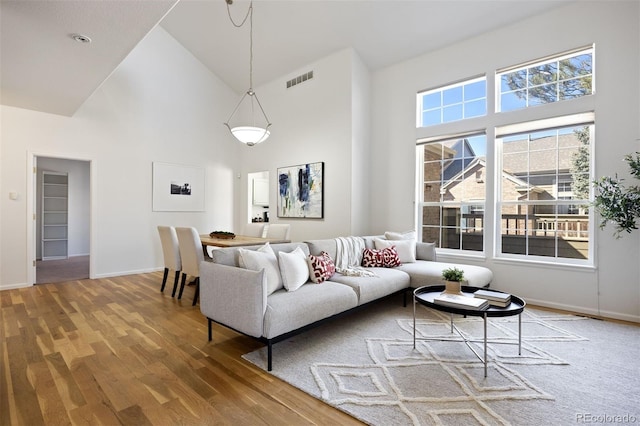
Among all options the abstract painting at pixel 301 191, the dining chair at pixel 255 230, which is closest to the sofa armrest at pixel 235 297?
the dining chair at pixel 255 230

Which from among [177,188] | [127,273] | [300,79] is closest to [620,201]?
[300,79]

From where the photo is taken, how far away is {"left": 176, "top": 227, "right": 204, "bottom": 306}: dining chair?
3.92m

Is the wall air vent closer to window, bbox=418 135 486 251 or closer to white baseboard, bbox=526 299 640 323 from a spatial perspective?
window, bbox=418 135 486 251

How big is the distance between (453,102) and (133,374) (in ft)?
16.8

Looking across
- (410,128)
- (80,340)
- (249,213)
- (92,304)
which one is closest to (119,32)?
(80,340)

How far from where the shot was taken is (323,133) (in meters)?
5.68

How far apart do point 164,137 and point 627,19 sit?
Answer: 277 inches

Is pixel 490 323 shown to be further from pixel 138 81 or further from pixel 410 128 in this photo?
pixel 138 81

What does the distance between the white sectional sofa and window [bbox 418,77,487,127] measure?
2.45 metres

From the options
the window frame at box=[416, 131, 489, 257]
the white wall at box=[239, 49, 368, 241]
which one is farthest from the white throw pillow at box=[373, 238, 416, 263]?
the white wall at box=[239, 49, 368, 241]

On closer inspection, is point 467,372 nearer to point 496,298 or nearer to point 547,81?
point 496,298

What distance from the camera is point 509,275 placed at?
4.23m

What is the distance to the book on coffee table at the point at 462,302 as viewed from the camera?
2354 mm

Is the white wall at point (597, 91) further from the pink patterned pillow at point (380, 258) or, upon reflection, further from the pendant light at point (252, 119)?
the pendant light at point (252, 119)
